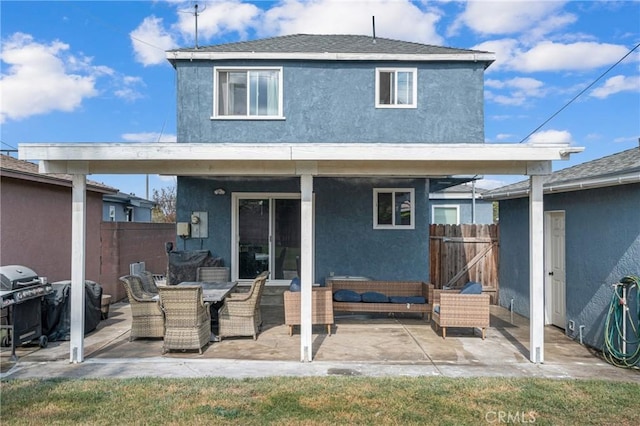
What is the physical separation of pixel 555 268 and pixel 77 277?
8555 millimetres

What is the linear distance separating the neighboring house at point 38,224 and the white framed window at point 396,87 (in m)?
7.06

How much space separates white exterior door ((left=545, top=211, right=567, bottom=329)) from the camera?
8344 mm

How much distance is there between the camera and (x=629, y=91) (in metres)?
15.9

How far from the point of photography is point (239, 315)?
23.7 feet

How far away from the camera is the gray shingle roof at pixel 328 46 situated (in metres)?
10.6

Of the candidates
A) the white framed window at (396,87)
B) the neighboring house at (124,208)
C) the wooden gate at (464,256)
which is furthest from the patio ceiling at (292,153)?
the neighboring house at (124,208)

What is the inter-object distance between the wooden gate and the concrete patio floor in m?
3.23

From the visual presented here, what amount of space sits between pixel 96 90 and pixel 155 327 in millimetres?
16684

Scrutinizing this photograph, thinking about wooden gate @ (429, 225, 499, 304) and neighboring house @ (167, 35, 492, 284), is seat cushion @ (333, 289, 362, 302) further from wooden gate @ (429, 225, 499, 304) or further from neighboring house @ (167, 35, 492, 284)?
wooden gate @ (429, 225, 499, 304)

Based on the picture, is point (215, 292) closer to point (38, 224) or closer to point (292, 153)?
point (292, 153)

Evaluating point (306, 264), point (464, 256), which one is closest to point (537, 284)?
point (306, 264)

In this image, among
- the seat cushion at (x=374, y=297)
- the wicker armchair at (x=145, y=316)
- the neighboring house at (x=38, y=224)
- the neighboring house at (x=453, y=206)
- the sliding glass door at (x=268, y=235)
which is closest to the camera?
the wicker armchair at (x=145, y=316)

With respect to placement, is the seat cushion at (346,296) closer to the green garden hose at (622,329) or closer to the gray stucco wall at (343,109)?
the gray stucco wall at (343,109)

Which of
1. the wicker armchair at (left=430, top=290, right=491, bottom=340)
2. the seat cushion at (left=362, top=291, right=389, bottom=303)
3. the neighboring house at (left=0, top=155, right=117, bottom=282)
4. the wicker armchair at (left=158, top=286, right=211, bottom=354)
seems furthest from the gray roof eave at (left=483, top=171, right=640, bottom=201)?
the neighboring house at (left=0, top=155, right=117, bottom=282)
